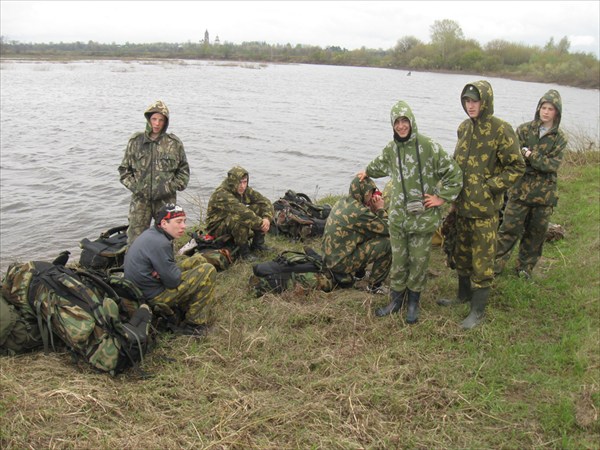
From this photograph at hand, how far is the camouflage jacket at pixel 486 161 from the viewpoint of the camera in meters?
4.52

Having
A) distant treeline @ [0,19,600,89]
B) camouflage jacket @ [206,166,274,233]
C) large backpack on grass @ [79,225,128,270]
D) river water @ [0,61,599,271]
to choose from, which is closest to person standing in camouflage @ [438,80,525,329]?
camouflage jacket @ [206,166,274,233]

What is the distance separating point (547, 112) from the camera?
5.47 m

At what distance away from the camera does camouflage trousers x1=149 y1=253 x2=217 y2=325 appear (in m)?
4.72

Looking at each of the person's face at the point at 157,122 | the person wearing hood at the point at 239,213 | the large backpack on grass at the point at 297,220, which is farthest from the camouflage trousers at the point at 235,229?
the person's face at the point at 157,122

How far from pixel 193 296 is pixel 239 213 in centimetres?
223

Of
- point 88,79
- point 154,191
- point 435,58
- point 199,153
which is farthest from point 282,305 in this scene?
point 435,58

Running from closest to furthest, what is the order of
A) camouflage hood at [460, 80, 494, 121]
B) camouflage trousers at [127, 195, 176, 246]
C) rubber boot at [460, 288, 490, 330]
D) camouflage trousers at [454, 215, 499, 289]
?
camouflage hood at [460, 80, 494, 121], camouflage trousers at [454, 215, 499, 289], rubber boot at [460, 288, 490, 330], camouflage trousers at [127, 195, 176, 246]

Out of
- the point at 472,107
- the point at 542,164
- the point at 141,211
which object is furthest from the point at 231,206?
the point at 542,164

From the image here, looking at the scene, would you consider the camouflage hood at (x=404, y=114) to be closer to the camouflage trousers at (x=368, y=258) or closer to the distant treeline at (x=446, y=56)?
the camouflage trousers at (x=368, y=258)

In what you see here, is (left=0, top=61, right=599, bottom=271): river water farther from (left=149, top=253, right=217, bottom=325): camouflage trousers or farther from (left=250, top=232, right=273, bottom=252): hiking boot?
(left=149, top=253, right=217, bottom=325): camouflage trousers

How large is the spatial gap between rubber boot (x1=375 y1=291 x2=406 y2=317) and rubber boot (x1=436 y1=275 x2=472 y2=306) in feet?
1.71

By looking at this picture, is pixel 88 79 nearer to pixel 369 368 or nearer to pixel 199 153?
pixel 199 153

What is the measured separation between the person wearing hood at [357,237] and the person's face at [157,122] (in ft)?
7.92

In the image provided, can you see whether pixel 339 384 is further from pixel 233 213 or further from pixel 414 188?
pixel 233 213
